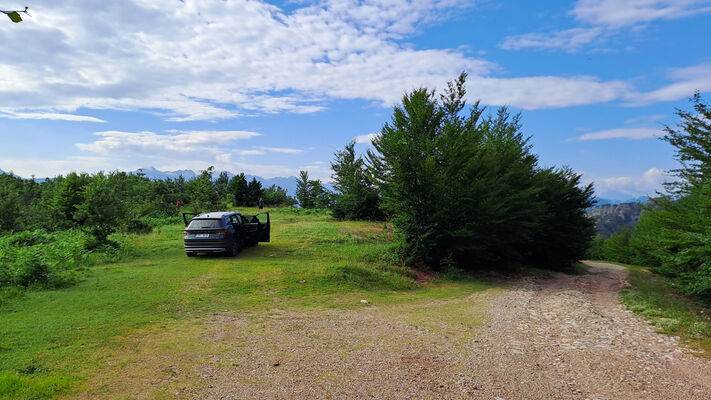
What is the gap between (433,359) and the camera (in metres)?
5.99

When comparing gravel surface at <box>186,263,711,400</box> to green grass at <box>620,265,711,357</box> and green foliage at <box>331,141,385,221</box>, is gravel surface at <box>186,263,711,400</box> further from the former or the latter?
green foliage at <box>331,141,385,221</box>

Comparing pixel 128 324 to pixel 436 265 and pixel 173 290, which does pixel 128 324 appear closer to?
pixel 173 290

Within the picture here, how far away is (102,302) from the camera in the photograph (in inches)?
335

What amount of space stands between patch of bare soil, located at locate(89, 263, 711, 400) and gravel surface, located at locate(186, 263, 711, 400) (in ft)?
0.05

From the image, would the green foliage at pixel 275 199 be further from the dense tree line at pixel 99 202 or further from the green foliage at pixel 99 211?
the green foliage at pixel 99 211

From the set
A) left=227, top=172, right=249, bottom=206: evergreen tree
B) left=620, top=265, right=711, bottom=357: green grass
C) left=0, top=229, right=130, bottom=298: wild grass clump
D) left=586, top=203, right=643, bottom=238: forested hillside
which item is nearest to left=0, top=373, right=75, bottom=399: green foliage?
left=0, top=229, right=130, bottom=298: wild grass clump

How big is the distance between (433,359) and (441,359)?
0.39ft

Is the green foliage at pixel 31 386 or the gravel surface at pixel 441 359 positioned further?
the gravel surface at pixel 441 359

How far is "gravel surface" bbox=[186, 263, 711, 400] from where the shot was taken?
16.1 ft

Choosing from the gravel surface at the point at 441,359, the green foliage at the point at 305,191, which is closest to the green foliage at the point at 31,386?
the gravel surface at the point at 441,359

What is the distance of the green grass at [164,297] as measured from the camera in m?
5.35

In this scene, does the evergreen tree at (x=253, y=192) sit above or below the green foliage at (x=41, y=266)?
above

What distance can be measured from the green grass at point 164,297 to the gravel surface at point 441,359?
1.01 metres

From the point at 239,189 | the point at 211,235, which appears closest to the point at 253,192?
the point at 239,189
